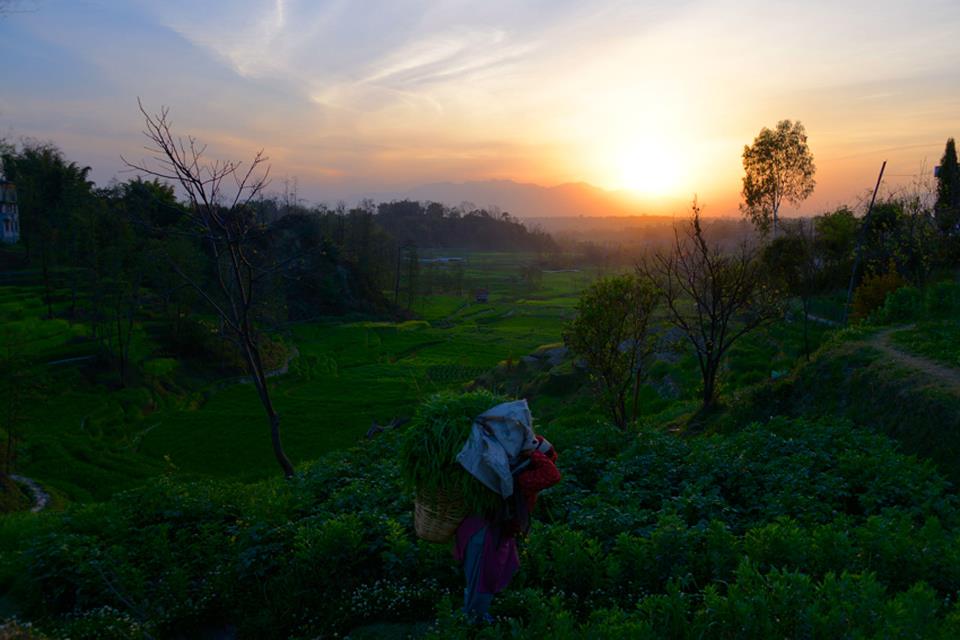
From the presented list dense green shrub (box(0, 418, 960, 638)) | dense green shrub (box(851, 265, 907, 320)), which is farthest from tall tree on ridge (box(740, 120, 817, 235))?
dense green shrub (box(0, 418, 960, 638))

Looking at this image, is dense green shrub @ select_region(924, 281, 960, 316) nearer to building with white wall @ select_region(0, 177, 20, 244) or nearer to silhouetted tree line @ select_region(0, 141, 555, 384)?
silhouetted tree line @ select_region(0, 141, 555, 384)

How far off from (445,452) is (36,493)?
2226 centimetres

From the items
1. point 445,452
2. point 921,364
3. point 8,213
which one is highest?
point 8,213

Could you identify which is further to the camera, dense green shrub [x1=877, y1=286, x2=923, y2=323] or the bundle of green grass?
dense green shrub [x1=877, y1=286, x2=923, y2=323]

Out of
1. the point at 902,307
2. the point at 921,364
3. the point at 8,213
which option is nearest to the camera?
the point at 921,364

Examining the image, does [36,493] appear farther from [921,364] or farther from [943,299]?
[943,299]

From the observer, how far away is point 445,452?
4652mm

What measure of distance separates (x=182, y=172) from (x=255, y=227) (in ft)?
5.93

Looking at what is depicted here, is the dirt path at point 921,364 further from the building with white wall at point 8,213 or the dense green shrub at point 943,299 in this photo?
the building with white wall at point 8,213

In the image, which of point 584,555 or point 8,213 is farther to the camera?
point 8,213

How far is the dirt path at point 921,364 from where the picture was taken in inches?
386

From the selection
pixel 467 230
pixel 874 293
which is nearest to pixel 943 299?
pixel 874 293

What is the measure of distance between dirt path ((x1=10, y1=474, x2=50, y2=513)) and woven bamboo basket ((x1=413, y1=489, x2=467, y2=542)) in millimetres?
18867

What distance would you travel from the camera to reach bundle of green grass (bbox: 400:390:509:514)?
464 centimetres
